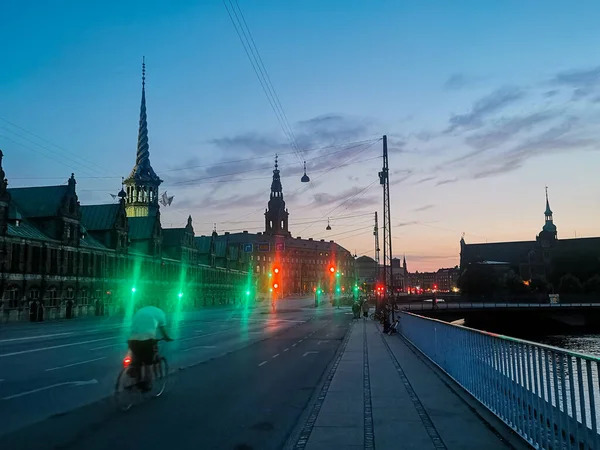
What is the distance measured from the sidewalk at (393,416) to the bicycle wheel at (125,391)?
353 cm

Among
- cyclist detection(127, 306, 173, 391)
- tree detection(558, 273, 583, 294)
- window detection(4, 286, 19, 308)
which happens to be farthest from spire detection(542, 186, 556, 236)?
cyclist detection(127, 306, 173, 391)

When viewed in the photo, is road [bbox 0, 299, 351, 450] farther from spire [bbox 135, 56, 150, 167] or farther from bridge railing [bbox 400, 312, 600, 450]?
spire [bbox 135, 56, 150, 167]

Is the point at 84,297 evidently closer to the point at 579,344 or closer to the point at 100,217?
the point at 100,217

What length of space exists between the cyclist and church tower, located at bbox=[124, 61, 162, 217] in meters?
92.2

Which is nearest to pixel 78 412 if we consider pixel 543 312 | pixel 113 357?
pixel 113 357

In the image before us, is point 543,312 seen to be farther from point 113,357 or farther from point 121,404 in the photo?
point 121,404

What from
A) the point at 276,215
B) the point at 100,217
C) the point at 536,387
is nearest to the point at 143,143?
the point at 100,217

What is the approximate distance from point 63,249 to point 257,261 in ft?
437

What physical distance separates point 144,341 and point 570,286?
12028 centimetres

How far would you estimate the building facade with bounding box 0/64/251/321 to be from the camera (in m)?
49.7

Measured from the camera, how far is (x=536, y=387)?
21.4ft

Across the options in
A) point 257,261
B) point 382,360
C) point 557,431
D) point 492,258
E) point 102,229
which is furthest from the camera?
point 257,261

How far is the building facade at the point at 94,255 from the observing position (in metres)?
49.7

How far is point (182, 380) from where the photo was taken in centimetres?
1366
